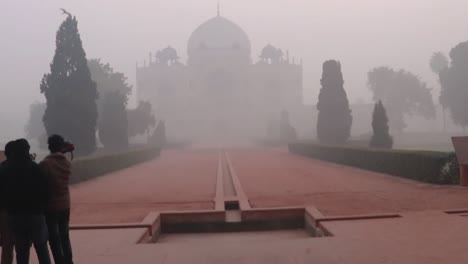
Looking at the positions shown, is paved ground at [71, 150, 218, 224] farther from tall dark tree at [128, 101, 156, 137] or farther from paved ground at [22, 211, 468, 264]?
tall dark tree at [128, 101, 156, 137]

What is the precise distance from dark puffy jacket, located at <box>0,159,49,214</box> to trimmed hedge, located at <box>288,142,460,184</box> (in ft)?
30.1

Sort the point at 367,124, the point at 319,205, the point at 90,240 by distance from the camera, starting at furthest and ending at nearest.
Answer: the point at 367,124
the point at 319,205
the point at 90,240

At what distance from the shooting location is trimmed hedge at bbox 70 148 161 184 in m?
14.2

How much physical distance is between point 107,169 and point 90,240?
468 inches

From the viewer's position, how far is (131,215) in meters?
8.16

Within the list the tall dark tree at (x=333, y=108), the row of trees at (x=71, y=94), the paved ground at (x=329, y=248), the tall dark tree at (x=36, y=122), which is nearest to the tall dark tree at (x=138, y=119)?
the tall dark tree at (x=36, y=122)

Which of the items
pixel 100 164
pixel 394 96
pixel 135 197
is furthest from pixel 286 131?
pixel 135 197

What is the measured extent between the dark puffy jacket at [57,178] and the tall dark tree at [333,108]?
27343 millimetres

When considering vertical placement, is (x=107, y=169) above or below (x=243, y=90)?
below

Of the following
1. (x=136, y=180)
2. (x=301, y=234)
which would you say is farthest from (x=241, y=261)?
(x=136, y=180)

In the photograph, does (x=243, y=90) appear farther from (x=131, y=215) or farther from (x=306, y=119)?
(x=131, y=215)

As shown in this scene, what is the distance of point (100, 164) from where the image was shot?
16.7 meters

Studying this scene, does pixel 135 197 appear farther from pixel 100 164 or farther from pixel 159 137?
pixel 159 137

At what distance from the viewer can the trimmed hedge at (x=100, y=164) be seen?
46.5ft
